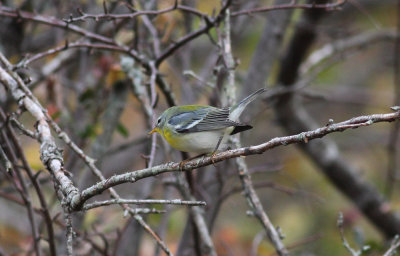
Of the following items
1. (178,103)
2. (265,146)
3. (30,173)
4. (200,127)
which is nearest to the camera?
(265,146)

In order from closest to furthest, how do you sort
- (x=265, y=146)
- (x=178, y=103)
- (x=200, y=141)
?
(x=265, y=146) → (x=200, y=141) → (x=178, y=103)

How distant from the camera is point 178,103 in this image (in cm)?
429

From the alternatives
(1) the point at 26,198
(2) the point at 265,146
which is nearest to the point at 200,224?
(1) the point at 26,198

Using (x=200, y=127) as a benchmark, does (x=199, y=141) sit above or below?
below

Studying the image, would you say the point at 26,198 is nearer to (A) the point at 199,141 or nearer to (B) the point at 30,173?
(B) the point at 30,173

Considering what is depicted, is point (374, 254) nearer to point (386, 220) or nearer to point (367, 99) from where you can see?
point (386, 220)

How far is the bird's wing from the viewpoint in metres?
2.90

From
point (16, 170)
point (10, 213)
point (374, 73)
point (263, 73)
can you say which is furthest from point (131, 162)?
point (374, 73)

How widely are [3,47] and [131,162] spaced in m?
2.67

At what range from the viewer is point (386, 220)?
5.01 meters

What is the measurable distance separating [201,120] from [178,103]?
1253 mm

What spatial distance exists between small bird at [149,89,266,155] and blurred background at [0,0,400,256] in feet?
0.48

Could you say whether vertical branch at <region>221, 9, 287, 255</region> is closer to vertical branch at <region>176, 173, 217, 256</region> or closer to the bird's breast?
the bird's breast

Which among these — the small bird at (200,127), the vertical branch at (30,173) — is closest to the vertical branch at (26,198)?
the vertical branch at (30,173)
